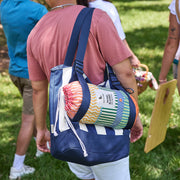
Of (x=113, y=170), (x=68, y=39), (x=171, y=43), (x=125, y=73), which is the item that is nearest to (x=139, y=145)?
(x=171, y=43)

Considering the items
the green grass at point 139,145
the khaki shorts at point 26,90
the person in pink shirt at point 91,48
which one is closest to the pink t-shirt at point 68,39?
the person in pink shirt at point 91,48

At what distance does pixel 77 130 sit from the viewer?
1764 millimetres

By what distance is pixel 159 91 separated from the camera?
9.50 ft

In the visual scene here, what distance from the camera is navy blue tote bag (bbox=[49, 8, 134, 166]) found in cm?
177

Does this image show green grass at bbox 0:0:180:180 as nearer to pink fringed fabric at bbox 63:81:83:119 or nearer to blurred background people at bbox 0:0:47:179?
blurred background people at bbox 0:0:47:179

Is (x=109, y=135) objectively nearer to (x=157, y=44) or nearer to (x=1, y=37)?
(x=157, y=44)

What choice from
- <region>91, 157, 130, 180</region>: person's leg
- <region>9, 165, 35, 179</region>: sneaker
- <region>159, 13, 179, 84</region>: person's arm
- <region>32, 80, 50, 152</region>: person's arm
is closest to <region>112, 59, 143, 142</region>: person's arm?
<region>91, 157, 130, 180</region>: person's leg

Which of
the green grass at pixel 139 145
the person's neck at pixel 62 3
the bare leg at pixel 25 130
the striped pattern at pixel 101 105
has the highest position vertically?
the person's neck at pixel 62 3

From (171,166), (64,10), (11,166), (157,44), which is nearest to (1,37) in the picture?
(157,44)

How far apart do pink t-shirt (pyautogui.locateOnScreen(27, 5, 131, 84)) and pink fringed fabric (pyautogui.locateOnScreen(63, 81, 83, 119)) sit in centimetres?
23

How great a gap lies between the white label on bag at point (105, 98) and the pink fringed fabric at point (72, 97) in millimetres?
115

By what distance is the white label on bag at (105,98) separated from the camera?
5.67 feet

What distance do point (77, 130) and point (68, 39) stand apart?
53 cm

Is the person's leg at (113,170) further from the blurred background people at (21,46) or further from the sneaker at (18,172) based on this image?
the sneaker at (18,172)
